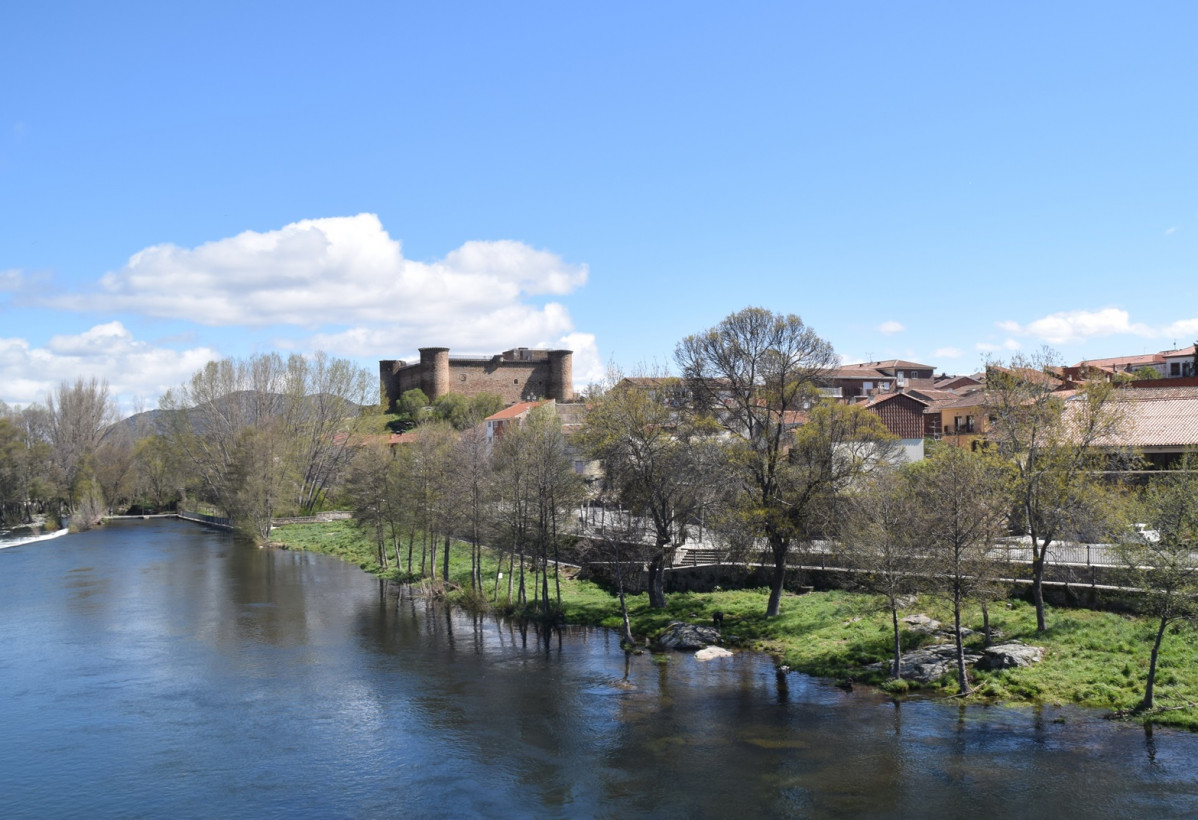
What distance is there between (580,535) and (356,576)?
15.2 m

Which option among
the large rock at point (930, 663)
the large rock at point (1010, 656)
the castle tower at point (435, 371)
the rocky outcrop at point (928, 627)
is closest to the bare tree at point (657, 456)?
the rocky outcrop at point (928, 627)

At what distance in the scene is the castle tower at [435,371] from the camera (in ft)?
347

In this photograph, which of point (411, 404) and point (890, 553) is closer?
point (890, 553)

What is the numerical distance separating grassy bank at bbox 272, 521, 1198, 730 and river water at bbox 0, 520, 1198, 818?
907 mm

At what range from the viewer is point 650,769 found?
17.1 meters

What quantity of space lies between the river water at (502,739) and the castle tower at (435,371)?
76.3 meters

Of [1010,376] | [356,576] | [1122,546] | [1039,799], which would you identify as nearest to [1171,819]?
[1039,799]

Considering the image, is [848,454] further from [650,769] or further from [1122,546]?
[650,769]

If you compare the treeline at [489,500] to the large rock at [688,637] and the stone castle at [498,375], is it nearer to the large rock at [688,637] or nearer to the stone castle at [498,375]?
the large rock at [688,637]

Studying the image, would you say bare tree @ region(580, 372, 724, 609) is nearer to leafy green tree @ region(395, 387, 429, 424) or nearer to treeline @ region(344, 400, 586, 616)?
treeline @ region(344, 400, 586, 616)

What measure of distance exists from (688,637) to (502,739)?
28.6ft

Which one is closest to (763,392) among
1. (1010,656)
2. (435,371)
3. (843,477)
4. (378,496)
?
(843,477)

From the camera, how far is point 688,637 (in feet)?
86.6

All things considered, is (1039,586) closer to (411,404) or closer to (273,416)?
(273,416)
